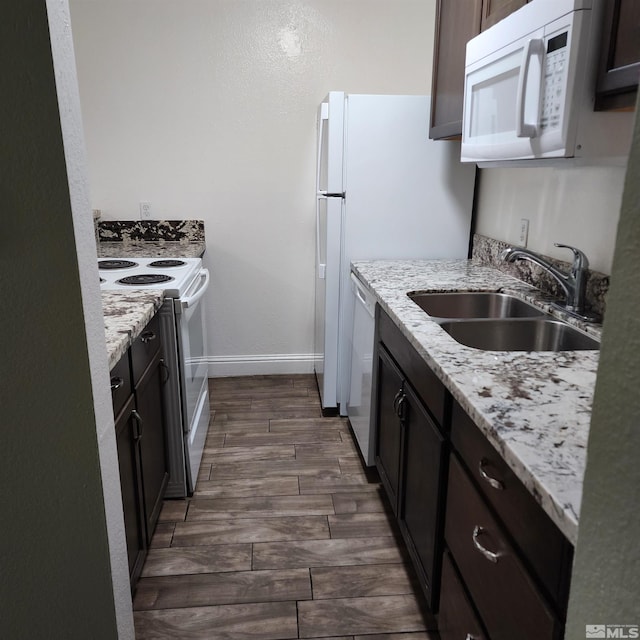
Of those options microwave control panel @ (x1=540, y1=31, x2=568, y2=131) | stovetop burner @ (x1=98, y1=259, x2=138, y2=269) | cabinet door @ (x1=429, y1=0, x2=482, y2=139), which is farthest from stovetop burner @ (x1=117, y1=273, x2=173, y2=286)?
A: microwave control panel @ (x1=540, y1=31, x2=568, y2=131)

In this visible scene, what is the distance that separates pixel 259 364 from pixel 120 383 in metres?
2.28

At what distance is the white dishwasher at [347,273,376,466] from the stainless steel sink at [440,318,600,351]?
51cm

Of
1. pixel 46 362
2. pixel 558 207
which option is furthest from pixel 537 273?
pixel 46 362

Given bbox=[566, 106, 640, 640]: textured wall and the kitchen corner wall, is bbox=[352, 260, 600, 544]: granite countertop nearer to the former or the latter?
bbox=[566, 106, 640, 640]: textured wall

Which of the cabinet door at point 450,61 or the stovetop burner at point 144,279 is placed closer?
the cabinet door at point 450,61

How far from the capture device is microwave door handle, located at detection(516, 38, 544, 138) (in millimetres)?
1407

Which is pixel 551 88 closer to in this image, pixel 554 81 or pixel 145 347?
pixel 554 81

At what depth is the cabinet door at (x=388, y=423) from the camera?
1.98m

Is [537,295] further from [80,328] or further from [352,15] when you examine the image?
[352,15]

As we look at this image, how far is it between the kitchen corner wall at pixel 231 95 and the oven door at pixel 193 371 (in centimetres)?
87

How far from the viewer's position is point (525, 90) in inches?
57.5

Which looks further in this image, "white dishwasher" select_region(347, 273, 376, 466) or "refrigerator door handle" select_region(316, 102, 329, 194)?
"refrigerator door handle" select_region(316, 102, 329, 194)

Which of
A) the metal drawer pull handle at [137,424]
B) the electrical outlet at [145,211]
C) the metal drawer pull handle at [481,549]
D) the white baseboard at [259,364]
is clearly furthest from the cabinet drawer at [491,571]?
the electrical outlet at [145,211]

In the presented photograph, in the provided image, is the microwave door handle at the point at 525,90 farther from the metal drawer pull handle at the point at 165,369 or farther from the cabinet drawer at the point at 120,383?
the metal drawer pull handle at the point at 165,369
